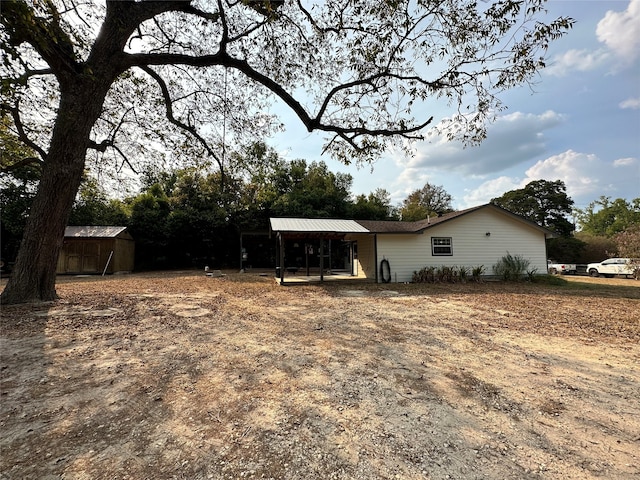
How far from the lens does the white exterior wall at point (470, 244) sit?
536 inches

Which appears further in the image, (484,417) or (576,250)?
(576,250)

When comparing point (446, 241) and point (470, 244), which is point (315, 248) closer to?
point (446, 241)

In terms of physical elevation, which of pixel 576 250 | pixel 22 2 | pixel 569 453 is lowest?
pixel 569 453

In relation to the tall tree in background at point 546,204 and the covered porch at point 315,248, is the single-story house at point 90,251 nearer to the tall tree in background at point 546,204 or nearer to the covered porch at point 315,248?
the covered porch at point 315,248

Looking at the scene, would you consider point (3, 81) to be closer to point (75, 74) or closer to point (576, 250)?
point (75, 74)

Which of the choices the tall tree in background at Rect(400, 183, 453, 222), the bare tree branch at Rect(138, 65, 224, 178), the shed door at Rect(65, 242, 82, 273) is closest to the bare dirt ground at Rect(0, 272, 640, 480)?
the bare tree branch at Rect(138, 65, 224, 178)

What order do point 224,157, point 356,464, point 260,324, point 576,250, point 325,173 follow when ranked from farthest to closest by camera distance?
point 325,173
point 576,250
point 224,157
point 260,324
point 356,464

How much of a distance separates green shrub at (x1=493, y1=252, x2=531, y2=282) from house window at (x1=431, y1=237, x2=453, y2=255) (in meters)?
2.46

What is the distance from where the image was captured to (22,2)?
122 inches

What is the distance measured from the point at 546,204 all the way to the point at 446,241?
32652 millimetres

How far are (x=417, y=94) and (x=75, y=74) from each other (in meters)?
7.29

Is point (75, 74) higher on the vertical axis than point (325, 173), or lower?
lower

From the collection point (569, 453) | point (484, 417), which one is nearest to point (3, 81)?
point (484, 417)

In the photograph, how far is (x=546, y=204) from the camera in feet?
123
